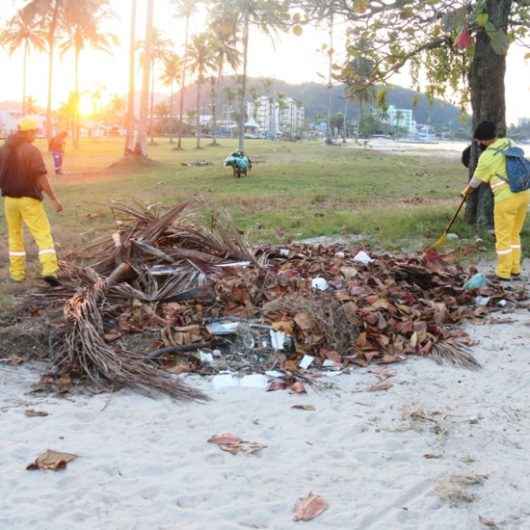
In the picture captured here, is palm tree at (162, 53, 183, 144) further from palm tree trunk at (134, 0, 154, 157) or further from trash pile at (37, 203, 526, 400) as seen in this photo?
trash pile at (37, 203, 526, 400)

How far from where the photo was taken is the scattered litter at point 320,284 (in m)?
6.62

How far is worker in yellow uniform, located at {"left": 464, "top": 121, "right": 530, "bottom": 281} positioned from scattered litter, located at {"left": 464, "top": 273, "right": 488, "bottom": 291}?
486 mm

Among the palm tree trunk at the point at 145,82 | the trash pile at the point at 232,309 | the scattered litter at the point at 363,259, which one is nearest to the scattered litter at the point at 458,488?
the trash pile at the point at 232,309

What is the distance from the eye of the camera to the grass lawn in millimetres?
10844

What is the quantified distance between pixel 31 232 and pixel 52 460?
3.99m

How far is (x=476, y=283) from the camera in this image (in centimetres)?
718

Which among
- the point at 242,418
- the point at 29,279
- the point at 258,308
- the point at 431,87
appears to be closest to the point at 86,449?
the point at 242,418

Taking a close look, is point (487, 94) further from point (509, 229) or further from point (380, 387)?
point (380, 387)

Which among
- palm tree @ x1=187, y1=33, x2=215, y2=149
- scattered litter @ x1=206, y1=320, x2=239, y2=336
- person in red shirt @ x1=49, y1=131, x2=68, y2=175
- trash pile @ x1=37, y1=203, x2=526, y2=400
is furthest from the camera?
palm tree @ x1=187, y1=33, x2=215, y2=149

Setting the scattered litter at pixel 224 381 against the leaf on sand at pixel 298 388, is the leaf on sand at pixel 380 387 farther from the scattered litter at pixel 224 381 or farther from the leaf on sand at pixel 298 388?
the scattered litter at pixel 224 381

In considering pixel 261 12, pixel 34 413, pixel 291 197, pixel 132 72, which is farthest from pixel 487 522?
pixel 132 72

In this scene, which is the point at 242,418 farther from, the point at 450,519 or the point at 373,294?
the point at 373,294

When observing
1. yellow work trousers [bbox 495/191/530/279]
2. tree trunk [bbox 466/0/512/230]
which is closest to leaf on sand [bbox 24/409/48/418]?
yellow work trousers [bbox 495/191/530/279]

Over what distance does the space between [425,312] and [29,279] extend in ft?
14.3
